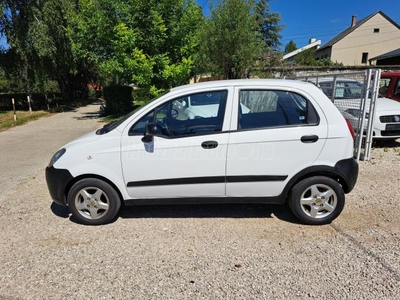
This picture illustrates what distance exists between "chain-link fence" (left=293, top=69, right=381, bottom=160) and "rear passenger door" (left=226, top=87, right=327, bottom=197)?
3396 millimetres

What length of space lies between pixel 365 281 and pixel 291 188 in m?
1.16

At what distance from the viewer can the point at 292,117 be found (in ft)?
10.3

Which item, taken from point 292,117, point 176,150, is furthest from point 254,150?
point 176,150

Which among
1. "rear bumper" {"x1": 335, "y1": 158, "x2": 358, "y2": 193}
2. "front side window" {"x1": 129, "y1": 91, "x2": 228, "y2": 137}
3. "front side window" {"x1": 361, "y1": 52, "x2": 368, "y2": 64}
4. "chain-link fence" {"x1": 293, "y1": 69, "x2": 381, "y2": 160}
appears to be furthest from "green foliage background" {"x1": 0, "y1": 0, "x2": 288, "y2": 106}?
"front side window" {"x1": 361, "y1": 52, "x2": 368, "y2": 64}

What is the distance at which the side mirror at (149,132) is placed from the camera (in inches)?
118

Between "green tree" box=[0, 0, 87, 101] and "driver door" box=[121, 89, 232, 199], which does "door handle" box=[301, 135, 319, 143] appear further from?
"green tree" box=[0, 0, 87, 101]

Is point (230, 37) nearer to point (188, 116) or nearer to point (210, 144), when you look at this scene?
point (188, 116)

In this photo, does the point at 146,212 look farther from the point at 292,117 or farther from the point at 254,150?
the point at 292,117

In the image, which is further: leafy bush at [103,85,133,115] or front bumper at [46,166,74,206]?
leafy bush at [103,85,133,115]

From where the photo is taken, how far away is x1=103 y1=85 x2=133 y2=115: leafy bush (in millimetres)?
15586

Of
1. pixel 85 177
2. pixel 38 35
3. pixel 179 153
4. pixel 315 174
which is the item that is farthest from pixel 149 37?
pixel 315 174

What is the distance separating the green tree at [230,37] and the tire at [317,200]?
34.9 ft

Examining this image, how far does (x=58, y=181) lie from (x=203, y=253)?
1.93m

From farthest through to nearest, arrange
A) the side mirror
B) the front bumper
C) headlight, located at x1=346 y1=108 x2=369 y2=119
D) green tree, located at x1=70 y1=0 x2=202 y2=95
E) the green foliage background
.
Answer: the green foliage background
green tree, located at x1=70 y1=0 x2=202 y2=95
headlight, located at x1=346 y1=108 x2=369 y2=119
the front bumper
the side mirror
